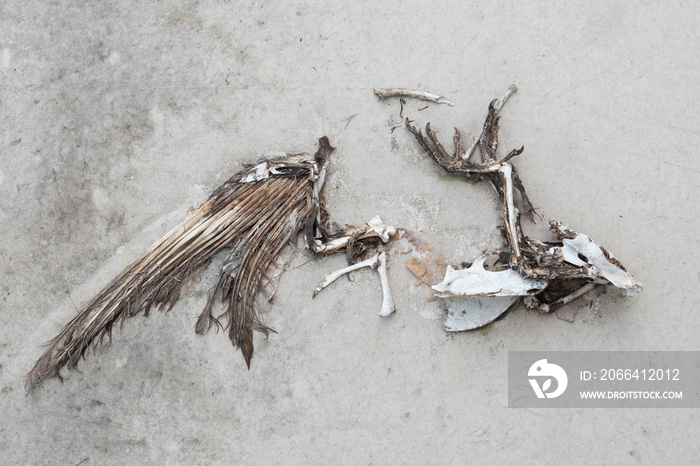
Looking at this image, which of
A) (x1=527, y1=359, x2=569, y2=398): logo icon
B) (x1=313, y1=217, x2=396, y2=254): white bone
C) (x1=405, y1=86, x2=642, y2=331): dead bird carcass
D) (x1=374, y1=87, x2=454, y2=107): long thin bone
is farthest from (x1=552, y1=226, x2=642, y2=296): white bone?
(x1=374, y1=87, x2=454, y2=107): long thin bone

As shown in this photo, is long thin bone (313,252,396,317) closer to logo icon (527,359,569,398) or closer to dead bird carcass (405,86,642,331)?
dead bird carcass (405,86,642,331)

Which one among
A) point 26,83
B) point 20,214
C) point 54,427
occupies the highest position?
point 26,83

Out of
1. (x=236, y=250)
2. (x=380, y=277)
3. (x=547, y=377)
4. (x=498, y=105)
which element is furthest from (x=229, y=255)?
(x=547, y=377)

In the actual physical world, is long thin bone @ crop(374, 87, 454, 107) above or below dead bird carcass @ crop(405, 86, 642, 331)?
above

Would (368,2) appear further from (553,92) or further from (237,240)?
(237,240)

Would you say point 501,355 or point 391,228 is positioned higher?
point 391,228

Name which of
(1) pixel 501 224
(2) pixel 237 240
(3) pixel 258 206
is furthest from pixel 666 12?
(2) pixel 237 240
